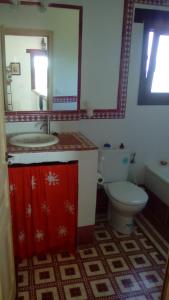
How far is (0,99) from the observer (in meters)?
1.35

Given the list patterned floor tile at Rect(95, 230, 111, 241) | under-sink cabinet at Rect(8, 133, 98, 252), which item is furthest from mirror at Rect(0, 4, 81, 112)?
patterned floor tile at Rect(95, 230, 111, 241)

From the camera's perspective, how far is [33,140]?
217cm

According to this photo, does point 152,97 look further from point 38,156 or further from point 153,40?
point 38,156

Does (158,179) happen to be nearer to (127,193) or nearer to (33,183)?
(127,193)

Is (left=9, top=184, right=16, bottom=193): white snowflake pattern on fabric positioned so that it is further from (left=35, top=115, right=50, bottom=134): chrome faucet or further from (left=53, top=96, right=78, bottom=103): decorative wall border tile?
(left=53, top=96, right=78, bottom=103): decorative wall border tile

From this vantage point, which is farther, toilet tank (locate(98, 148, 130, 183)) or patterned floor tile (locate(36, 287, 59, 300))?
toilet tank (locate(98, 148, 130, 183))

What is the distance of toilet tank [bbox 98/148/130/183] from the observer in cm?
252

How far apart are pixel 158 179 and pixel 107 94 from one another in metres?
0.99

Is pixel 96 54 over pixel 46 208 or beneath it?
over

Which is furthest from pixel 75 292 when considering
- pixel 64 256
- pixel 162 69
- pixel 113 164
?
pixel 162 69

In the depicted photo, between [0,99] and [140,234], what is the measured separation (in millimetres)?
1862

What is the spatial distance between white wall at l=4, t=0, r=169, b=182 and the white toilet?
0.69ft

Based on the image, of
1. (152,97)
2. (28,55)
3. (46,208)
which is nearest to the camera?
(46,208)

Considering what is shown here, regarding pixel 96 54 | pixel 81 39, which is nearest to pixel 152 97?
pixel 96 54
